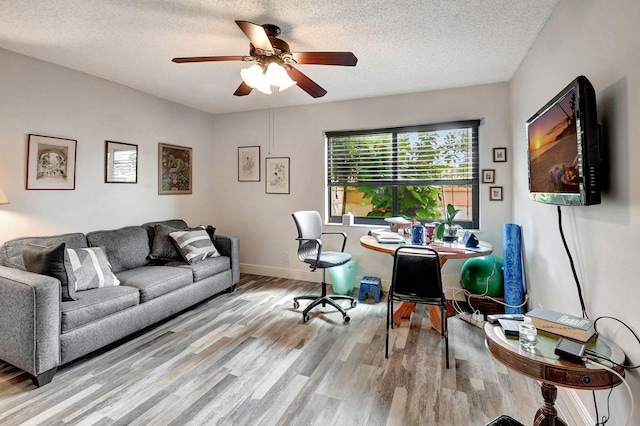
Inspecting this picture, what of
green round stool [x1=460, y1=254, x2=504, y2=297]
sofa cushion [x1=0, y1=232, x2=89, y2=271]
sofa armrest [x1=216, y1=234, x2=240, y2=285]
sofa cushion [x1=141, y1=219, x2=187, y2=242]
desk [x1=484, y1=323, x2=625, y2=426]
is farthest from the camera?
sofa armrest [x1=216, y1=234, x2=240, y2=285]

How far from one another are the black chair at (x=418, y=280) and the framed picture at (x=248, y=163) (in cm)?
285

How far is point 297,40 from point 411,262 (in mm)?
1988

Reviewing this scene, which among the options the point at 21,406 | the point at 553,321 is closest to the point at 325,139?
the point at 553,321

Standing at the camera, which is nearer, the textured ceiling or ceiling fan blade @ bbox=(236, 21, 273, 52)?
ceiling fan blade @ bbox=(236, 21, 273, 52)

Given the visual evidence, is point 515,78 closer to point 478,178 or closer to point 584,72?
point 478,178

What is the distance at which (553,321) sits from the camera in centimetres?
138

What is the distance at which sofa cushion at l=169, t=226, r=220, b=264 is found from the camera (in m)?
3.41

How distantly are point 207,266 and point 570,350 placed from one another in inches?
125

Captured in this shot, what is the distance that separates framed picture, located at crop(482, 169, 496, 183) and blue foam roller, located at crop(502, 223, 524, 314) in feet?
2.44

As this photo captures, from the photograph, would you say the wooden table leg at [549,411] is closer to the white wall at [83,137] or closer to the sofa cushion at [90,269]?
the sofa cushion at [90,269]

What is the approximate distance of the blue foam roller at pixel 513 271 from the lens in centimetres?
278

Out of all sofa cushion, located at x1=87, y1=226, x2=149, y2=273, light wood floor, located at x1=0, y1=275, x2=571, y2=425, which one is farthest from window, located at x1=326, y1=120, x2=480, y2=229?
sofa cushion, located at x1=87, y1=226, x2=149, y2=273

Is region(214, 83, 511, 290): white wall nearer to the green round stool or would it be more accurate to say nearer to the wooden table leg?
the green round stool

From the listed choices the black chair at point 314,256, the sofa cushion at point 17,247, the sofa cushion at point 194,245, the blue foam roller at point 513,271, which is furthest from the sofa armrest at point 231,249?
the blue foam roller at point 513,271
